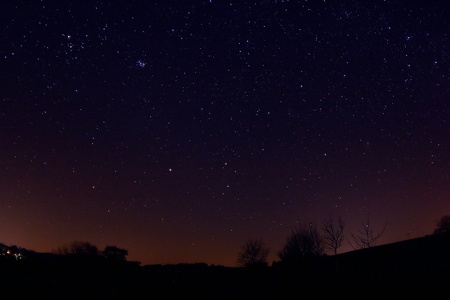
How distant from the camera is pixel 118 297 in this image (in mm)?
18016

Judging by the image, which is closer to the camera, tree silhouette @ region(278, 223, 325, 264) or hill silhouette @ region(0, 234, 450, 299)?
hill silhouette @ region(0, 234, 450, 299)

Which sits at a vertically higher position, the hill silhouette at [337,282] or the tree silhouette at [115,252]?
the tree silhouette at [115,252]

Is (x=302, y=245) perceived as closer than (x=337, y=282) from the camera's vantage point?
No

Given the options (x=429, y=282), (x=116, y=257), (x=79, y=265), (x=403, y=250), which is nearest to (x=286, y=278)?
(x=403, y=250)

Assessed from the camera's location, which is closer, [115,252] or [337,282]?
[337,282]

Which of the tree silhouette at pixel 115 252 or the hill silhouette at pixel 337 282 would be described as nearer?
the hill silhouette at pixel 337 282

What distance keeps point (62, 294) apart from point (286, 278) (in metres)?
11.2

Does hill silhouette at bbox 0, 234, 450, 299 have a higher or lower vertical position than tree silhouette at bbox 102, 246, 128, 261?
lower

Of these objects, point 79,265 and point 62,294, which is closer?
point 62,294

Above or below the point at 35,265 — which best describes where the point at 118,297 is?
below

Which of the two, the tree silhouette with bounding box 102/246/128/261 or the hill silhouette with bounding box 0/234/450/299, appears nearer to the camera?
the hill silhouette with bounding box 0/234/450/299

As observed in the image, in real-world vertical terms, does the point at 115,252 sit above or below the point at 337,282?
above

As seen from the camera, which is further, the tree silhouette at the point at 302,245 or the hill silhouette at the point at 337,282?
the tree silhouette at the point at 302,245

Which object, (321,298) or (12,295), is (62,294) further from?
(321,298)
